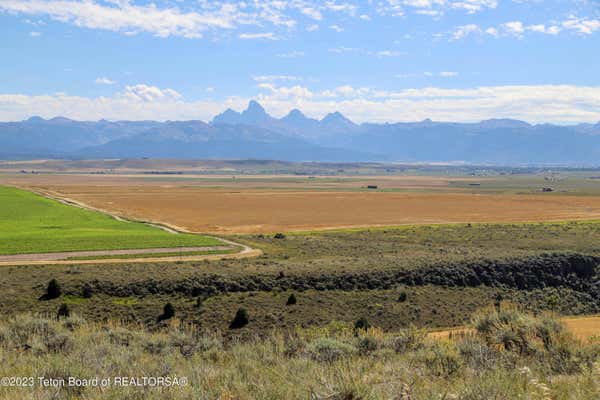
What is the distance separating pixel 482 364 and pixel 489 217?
239ft

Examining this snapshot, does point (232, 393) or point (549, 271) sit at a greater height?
point (232, 393)

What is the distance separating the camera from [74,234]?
2138 inches

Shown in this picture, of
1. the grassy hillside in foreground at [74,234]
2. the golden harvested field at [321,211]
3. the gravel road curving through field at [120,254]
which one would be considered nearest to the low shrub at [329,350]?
the gravel road curving through field at [120,254]

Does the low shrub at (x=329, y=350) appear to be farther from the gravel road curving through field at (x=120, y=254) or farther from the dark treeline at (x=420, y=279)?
the gravel road curving through field at (x=120, y=254)

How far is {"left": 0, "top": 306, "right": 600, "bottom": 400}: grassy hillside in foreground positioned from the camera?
9.34 metres

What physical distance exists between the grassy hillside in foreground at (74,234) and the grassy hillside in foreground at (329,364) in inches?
1195

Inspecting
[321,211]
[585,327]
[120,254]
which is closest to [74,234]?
[120,254]

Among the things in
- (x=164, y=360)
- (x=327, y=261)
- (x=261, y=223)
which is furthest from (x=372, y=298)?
(x=261, y=223)

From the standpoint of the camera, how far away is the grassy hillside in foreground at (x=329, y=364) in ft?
30.7

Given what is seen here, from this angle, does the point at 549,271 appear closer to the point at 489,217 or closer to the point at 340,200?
the point at 489,217

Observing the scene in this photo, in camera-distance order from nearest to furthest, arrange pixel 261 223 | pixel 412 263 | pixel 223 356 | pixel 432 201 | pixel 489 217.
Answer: pixel 223 356 → pixel 412 263 → pixel 261 223 → pixel 489 217 → pixel 432 201

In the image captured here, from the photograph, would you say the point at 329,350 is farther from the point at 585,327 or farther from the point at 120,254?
the point at 120,254

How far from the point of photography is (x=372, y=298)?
113 feet

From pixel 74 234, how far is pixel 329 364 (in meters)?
47.6
